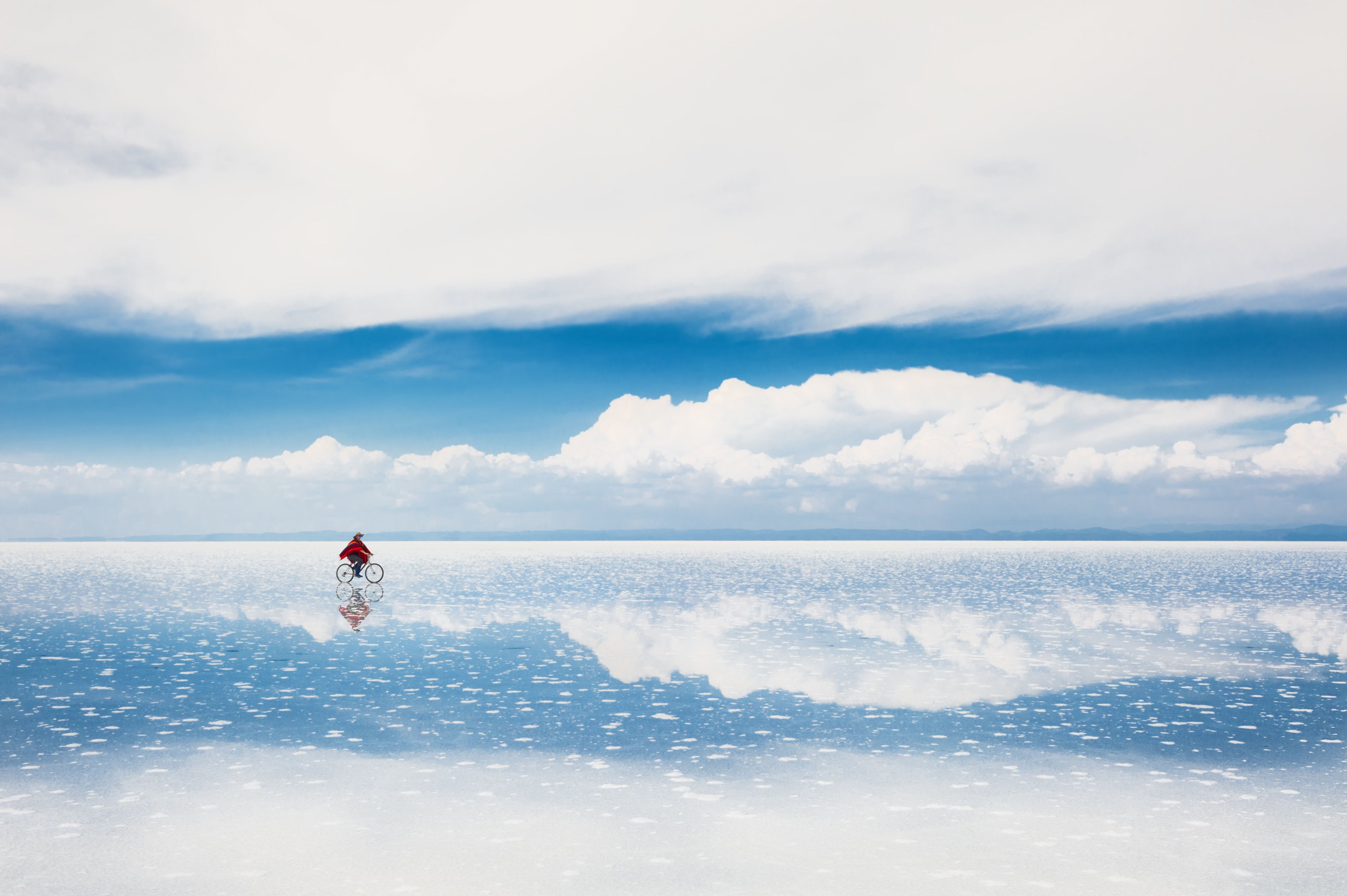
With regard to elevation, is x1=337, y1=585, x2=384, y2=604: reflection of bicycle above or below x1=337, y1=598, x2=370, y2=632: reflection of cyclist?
below

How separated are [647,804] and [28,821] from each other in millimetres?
7572

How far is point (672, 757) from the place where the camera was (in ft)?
47.2

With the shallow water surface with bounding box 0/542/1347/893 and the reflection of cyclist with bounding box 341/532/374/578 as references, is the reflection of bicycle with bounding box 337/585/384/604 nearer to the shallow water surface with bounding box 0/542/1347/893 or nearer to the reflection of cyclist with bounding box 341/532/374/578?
the reflection of cyclist with bounding box 341/532/374/578

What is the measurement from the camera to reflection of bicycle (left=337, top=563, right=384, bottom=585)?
163ft

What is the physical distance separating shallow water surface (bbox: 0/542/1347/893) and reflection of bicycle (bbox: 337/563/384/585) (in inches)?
608

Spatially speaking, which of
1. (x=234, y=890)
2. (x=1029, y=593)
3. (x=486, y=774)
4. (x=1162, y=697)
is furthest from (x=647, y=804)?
(x=1029, y=593)

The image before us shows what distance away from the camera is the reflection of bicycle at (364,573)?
4959 cm

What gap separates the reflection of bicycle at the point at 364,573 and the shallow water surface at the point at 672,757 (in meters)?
15.4

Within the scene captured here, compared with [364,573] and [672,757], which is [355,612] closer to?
[672,757]

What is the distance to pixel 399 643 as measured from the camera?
28.9 meters

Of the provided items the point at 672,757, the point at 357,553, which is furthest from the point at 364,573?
the point at 672,757

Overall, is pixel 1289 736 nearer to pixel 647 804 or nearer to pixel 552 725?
pixel 647 804

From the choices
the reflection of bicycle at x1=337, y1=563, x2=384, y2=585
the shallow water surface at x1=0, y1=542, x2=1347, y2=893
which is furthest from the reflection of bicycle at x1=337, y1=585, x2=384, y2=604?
the shallow water surface at x1=0, y1=542, x2=1347, y2=893

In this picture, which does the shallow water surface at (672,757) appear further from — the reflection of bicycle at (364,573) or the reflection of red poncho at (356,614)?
the reflection of bicycle at (364,573)
